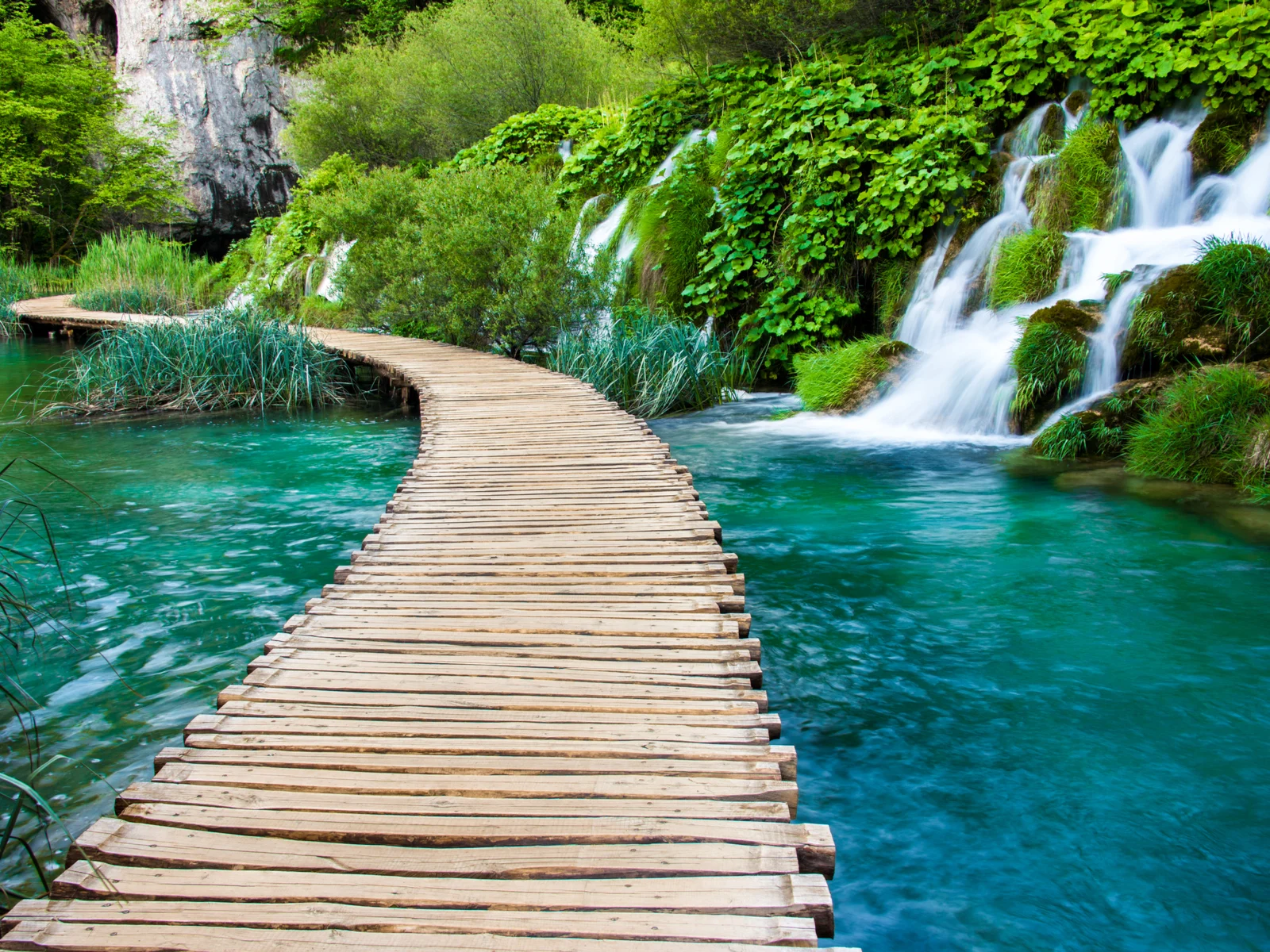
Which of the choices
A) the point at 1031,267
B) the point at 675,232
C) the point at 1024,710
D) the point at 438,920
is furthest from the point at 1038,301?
the point at 438,920

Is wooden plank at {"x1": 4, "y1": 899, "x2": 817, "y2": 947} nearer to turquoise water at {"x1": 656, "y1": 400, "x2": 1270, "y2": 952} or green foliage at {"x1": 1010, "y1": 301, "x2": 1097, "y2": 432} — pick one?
turquoise water at {"x1": 656, "y1": 400, "x2": 1270, "y2": 952}

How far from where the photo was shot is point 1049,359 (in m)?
7.51

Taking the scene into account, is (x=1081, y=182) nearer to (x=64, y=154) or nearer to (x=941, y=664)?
(x=941, y=664)

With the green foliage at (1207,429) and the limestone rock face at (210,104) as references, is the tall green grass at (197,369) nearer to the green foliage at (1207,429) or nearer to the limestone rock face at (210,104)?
the green foliage at (1207,429)

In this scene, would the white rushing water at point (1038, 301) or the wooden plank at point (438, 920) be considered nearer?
the wooden plank at point (438, 920)

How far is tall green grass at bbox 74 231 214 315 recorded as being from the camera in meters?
18.6

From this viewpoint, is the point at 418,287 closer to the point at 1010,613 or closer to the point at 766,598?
the point at 766,598

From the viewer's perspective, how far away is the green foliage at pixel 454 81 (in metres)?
20.1

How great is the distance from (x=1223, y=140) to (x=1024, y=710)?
7337mm

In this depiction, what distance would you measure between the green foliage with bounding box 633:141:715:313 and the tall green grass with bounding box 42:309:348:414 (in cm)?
412

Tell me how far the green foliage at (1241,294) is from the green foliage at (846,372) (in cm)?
263

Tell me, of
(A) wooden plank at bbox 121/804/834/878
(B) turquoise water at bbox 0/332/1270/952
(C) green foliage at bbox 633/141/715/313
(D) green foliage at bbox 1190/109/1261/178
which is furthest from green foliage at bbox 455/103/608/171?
(A) wooden plank at bbox 121/804/834/878

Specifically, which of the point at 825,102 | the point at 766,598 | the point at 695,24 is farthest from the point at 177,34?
the point at 766,598

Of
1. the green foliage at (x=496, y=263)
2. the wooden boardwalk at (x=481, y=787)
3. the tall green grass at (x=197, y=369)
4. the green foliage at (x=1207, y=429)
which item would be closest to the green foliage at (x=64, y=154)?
the tall green grass at (x=197, y=369)
